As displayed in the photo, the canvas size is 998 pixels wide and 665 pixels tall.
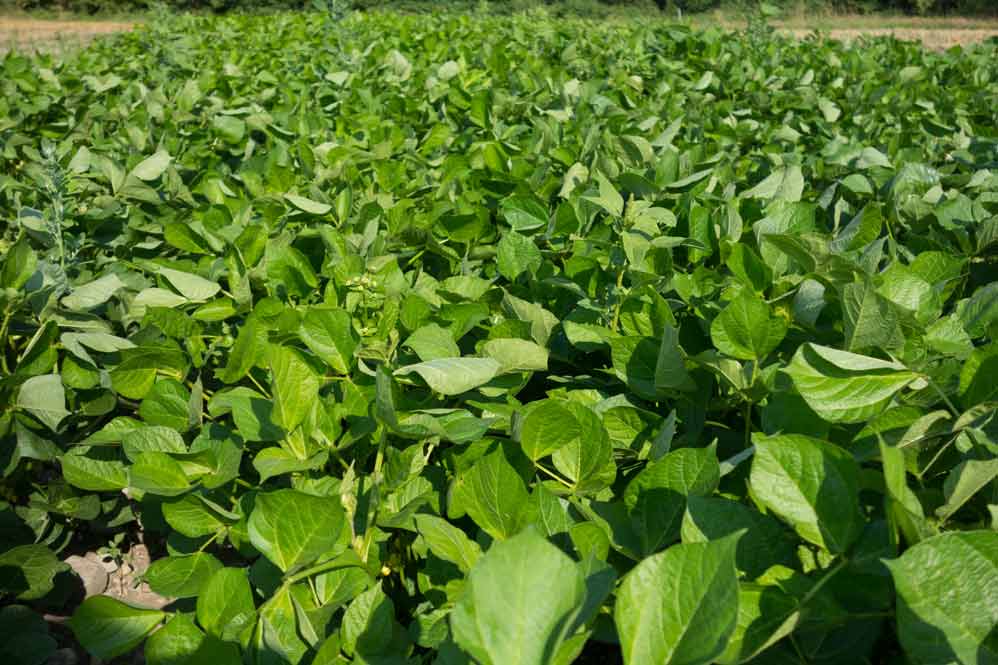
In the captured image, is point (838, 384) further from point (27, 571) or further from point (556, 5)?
point (556, 5)

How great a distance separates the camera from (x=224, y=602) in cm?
96

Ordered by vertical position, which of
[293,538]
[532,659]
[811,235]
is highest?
[811,235]

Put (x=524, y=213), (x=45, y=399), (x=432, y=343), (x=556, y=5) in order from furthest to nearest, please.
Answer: (x=556, y=5) < (x=524, y=213) < (x=45, y=399) < (x=432, y=343)

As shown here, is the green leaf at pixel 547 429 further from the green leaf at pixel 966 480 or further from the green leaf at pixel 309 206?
the green leaf at pixel 309 206

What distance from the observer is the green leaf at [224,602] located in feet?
3.13

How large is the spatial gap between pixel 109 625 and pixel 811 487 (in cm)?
90

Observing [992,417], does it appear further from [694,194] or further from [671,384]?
[694,194]

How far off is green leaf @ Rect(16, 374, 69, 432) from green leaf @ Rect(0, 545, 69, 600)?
0.93 ft

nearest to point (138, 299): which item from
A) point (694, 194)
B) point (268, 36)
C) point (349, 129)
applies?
point (694, 194)

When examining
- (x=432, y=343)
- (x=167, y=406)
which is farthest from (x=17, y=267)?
(x=432, y=343)

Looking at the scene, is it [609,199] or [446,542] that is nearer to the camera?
[446,542]

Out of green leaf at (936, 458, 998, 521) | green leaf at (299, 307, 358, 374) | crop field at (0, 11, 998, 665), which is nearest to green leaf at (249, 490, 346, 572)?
crop field at (0, 11, 998, 665)

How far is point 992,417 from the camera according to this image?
34.0 inches

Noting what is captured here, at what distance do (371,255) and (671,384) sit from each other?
84cm
